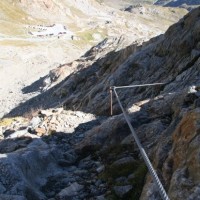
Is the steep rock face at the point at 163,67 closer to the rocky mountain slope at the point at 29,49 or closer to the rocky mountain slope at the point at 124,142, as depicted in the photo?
the rocky mountain slope at the point at 124,142

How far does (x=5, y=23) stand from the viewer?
162 metres

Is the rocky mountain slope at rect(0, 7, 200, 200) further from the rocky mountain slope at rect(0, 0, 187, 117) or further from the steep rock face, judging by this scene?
the rocky mountain slope at rect(0, 0, 187, 117)

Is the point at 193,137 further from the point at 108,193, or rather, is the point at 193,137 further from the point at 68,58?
the point at 68,58

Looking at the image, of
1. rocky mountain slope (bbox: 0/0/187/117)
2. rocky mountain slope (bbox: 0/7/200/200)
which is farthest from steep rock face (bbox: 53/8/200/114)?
rocky mountain slope (bbox: 0/0/187/117)

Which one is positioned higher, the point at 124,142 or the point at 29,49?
the point at 124,142

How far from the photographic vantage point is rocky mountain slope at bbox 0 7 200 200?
1053 centimetres

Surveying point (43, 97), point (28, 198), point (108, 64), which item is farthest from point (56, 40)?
point (28, 198)

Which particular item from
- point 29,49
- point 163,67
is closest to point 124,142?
point 163,67

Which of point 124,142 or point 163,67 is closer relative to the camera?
point 124,142

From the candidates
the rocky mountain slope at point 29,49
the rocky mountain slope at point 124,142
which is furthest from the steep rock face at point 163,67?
the rocky mountain slope at point 29,49

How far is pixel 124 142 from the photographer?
16.1m

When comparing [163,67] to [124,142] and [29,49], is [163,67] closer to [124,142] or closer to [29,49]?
[124,142]

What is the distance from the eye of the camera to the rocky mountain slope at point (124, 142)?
34.6 ft

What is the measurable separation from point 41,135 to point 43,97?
3139 cm
